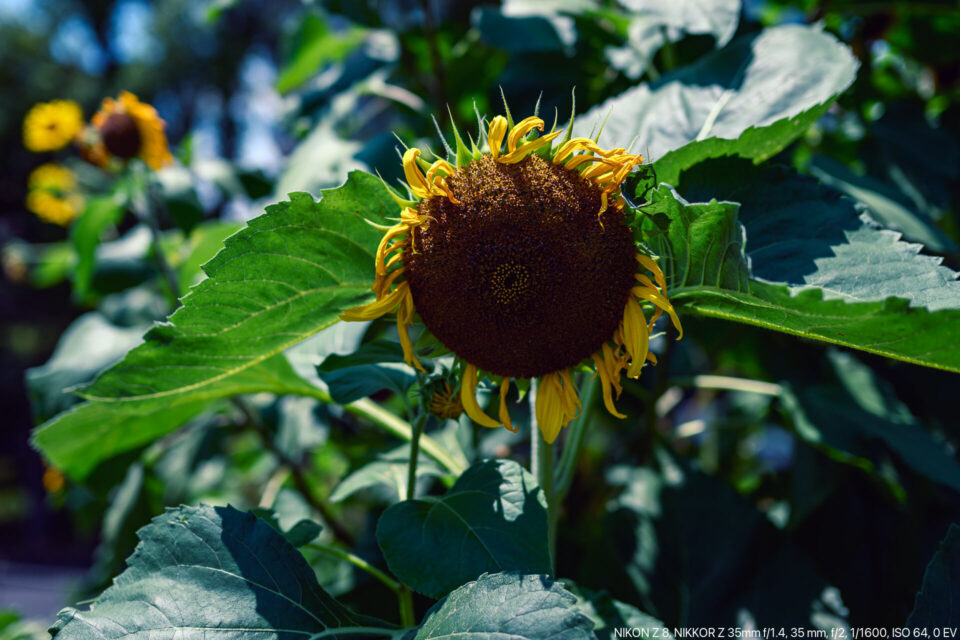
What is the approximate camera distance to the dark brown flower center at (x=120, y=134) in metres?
1.80

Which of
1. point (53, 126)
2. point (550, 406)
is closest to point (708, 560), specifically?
point (550, 406)

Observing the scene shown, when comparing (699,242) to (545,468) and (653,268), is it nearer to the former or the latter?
(653,268)

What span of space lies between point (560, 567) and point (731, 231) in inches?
34.1

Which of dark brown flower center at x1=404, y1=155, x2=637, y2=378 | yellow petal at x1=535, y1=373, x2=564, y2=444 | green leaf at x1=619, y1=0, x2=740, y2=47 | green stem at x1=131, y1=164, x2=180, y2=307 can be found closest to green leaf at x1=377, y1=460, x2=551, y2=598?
yellow petal at x1=535, y1=373, x2=564, y2=444

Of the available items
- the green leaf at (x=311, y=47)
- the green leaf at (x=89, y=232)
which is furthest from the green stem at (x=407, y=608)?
the green leaf at (x=311, y=47)

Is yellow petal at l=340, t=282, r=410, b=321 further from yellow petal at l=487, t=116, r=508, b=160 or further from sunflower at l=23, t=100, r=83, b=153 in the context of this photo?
sunflower at l=23, t=100, r=83, b=153

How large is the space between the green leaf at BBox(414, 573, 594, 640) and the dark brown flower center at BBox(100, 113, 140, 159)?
1704 millimetres

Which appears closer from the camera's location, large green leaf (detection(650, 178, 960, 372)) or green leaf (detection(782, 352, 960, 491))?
large green leaf (detection(650, 178, 960, 372))

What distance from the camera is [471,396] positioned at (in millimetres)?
789

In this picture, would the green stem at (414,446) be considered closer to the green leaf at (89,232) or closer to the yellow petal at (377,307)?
the yellow petal at (377,307)

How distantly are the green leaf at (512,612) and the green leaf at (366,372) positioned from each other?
0.33m

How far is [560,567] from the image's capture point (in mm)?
1281

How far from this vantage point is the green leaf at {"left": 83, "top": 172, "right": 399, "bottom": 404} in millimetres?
768

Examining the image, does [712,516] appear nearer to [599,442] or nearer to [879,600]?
[879,600]
